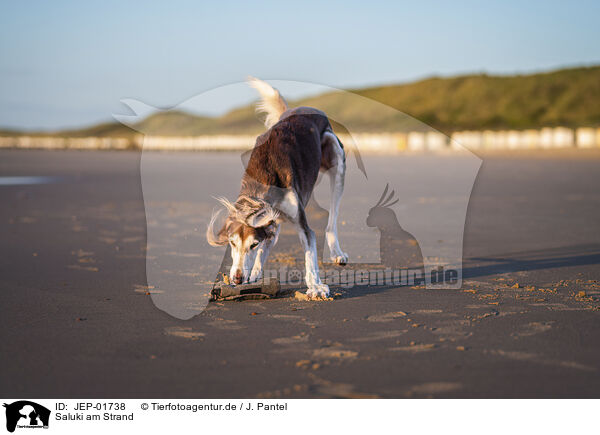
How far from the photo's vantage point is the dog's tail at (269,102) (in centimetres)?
934

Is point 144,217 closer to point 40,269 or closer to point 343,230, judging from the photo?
point 343,230

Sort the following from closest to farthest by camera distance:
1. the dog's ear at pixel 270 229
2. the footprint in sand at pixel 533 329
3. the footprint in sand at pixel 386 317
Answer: the footprint in sand at pixel 533 329
the footprint in sand at pixel 386 317
the dog's ear at pixel 270 229

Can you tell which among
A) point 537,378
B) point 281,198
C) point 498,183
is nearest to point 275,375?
point 537,378

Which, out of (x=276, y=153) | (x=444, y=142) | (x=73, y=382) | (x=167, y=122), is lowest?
(x=73, y=382)

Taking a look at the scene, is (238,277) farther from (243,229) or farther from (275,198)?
(275,198)

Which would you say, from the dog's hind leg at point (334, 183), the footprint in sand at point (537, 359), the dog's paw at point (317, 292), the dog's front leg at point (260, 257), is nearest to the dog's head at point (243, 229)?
the dog's front leg at point (260, 257)

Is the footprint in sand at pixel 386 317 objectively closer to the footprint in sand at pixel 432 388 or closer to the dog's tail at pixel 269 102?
the footprint in sand at pixel 432 388

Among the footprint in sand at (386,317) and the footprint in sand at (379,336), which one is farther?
the footprint in sand at (386,317)

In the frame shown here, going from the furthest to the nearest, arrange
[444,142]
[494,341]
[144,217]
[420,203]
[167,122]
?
[444,142] → [420,203] → [144,217] → [167,122] → [494,341]

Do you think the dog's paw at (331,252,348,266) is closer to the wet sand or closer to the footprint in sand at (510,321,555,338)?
the wet sand

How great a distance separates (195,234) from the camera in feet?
41.5

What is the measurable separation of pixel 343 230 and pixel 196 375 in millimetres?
8042

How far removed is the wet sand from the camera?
4.75 metres
